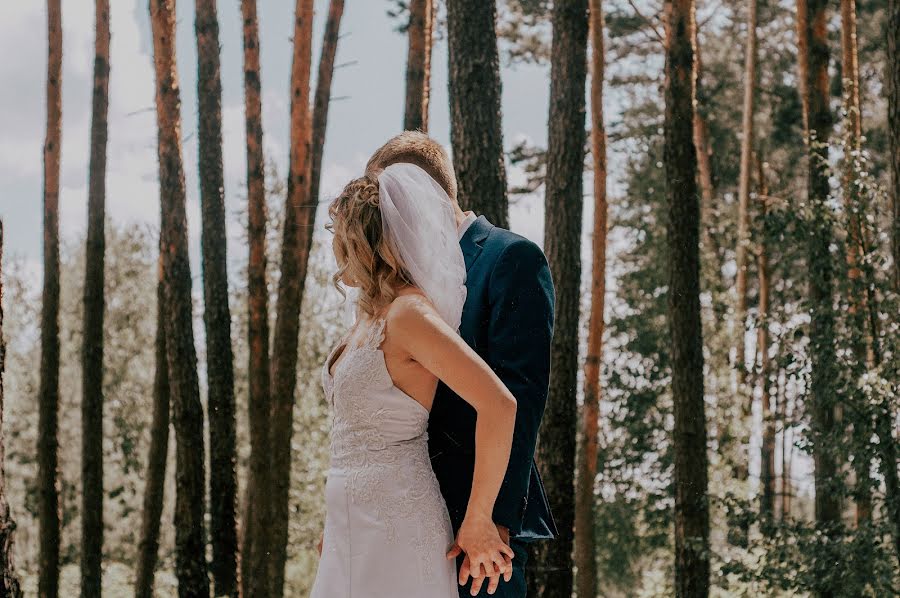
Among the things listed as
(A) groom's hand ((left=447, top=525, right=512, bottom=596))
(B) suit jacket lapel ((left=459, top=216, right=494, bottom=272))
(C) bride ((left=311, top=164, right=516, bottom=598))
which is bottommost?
(A) groom's hand ((left=447, top=525, right=512, bottom=596))

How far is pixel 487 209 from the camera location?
6328 mm

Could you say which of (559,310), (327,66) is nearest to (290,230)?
(327,66)

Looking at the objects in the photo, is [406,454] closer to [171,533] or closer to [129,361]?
[171,533]

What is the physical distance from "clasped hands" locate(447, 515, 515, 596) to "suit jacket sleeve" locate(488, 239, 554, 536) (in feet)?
0.30

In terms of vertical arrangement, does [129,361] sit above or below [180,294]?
above

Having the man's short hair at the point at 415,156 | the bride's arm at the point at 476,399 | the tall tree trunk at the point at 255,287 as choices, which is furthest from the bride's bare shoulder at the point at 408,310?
the tall tree trunk at the point at 255,287

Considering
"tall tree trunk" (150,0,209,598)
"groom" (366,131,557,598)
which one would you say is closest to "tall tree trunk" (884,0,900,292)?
"groom" (366,131,557,598)

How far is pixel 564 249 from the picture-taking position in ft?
29.6

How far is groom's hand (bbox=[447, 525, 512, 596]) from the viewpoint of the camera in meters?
2.83

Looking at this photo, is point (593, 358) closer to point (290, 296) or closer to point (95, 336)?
point (290, 296)

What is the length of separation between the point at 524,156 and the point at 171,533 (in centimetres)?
1335

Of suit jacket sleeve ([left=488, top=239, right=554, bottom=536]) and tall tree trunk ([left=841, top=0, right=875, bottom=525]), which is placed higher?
tall tree trunk ([left=841, top=0, right=875, bottom=525])

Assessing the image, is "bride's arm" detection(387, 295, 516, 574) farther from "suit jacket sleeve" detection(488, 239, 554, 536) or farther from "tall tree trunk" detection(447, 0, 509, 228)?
"tall tree trunk" detection(447, 0, 509, 228)

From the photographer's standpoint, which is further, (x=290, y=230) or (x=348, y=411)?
(x=290, y=230)
